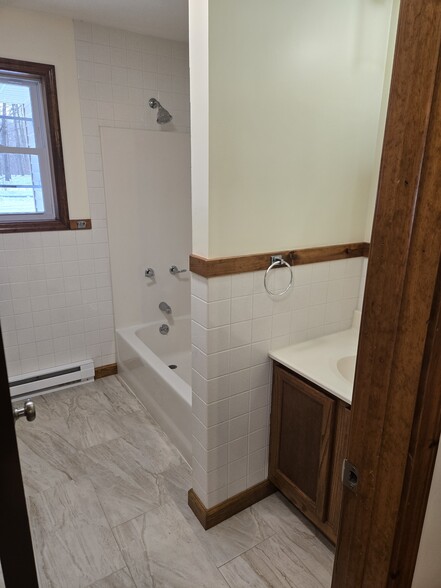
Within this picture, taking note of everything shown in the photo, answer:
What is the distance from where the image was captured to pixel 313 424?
62.7 inches

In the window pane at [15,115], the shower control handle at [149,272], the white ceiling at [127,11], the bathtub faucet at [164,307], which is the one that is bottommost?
the bathtub faucet at [164,307]

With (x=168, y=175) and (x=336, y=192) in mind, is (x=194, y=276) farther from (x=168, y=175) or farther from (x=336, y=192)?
(x=168, y=175)

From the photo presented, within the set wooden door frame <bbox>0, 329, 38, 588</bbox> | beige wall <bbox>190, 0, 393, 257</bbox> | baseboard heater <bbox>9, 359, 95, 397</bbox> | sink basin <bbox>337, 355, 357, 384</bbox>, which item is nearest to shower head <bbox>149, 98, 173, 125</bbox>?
beige wall <bbox>190, 0, 393, 257</bbox>

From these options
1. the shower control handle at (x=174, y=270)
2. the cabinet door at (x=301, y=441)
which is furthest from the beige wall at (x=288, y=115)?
the shower control handle at (x=174, y=270)

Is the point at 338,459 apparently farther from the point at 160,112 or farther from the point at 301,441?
the point at 160,112

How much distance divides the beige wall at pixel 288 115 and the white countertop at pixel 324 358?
49 centimetres

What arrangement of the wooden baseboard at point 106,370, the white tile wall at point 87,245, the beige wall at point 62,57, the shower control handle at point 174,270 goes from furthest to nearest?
the shower control handle at point 174,270 < the wooden baseboard at point 106,370 < the white tile wall at point 87,245 < the beige wall at point 62,57

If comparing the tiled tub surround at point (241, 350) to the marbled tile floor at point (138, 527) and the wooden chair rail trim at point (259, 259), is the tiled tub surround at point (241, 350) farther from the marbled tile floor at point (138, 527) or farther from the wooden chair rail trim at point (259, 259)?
the marbled tile floor at point (138, 527)

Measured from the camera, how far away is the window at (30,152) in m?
2.47

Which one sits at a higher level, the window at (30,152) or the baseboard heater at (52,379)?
the window at (30,152)

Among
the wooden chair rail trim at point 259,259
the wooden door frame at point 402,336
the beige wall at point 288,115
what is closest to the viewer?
the wooden door frame at point 402,336

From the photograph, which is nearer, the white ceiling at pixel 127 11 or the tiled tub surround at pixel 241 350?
the tiled tub surround at pixel 241 350

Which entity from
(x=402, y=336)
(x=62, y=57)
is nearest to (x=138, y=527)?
(x=402, y=336)

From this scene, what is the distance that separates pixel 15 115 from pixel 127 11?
3.24ft
